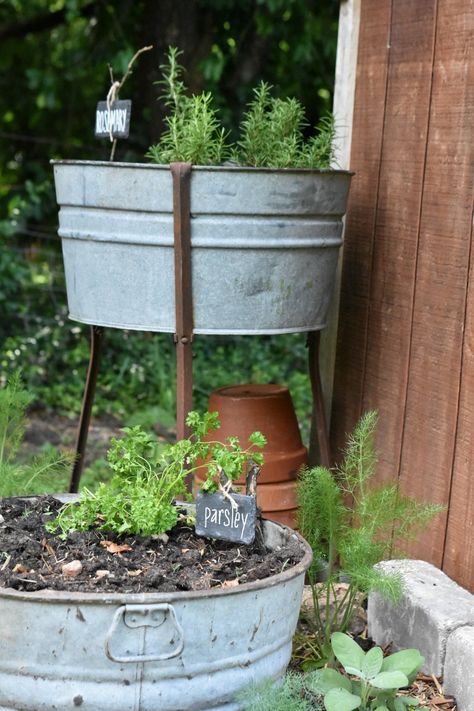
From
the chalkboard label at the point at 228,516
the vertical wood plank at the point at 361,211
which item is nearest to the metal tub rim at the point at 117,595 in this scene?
the chalkboard label at the point at 228,516

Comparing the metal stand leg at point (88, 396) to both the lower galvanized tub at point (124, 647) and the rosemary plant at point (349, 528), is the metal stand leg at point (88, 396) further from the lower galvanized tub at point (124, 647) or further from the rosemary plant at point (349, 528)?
the lower galvanized tub at point (124, 647)

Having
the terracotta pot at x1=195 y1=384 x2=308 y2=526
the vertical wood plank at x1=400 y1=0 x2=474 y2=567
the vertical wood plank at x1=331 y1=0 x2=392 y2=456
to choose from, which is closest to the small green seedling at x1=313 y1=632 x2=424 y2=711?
the vertical wood plank at x1=400 y1=0 x2=474 y2=567

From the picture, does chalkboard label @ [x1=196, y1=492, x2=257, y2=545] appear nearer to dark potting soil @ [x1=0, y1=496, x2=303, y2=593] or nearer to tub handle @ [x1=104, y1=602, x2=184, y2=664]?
dark potting soil @ [x1=0, y1=496, x2=303, y2=593]

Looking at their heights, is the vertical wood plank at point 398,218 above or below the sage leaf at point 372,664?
above

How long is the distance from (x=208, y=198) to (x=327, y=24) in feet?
11.1

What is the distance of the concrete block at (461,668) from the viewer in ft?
6.61

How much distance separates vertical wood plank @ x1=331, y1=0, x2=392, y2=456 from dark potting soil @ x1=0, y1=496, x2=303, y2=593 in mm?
974

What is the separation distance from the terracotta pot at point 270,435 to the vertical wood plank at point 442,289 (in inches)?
12.6

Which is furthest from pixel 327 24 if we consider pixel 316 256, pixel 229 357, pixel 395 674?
pixel 395 674

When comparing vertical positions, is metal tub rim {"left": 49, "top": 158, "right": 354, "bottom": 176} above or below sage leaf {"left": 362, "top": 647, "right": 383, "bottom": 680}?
above

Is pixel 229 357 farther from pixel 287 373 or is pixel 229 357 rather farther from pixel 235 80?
pixel 235 80

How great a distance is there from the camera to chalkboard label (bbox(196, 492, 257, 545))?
1.89 metres

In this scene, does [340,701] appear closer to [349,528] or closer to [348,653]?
[348,653]

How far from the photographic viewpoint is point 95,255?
8.07 ft
